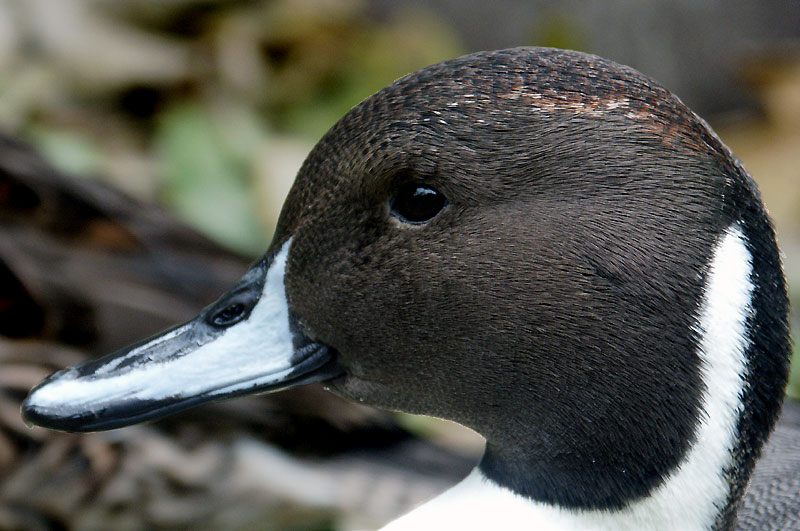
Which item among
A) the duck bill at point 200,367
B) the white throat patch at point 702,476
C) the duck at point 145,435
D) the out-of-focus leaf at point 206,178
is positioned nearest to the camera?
the white throat patch at point 702,476

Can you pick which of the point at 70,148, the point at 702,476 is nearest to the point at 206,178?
the point at 70,148

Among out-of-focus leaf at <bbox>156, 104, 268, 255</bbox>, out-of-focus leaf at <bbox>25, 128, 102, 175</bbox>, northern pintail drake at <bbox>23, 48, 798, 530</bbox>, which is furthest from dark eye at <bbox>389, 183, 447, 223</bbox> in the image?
out-of-focus leaf at <bbox>25, 128, 102, 175</bbox>

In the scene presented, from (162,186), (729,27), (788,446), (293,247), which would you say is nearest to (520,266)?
(293,247)

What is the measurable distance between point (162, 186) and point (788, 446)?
2.13m

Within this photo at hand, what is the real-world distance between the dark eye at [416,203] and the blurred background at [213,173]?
915 mm

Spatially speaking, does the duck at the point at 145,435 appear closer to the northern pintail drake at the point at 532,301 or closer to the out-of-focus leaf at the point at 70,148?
the northern pintail drake at the point at 532,301

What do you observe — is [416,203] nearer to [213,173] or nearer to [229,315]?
[229,315]

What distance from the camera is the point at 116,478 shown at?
1.99m

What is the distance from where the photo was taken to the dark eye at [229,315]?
1.24m

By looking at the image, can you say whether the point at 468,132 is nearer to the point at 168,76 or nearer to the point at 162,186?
the point at 162,186

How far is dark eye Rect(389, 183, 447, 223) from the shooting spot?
3.63ft

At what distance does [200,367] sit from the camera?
1213mm

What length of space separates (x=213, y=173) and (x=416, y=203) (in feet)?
6.90

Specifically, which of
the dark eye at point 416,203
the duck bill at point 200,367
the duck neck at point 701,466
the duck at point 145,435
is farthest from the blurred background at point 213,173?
the dark eye at point 416,203
